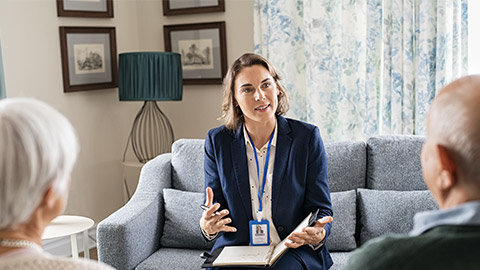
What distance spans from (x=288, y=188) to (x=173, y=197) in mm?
856

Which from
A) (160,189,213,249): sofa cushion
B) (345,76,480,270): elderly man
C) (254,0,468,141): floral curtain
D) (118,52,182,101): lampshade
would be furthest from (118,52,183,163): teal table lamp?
(345,76,480,270): elderly man

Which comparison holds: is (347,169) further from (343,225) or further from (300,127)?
(300,127)

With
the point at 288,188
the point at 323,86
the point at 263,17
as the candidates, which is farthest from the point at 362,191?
the point at 263,17

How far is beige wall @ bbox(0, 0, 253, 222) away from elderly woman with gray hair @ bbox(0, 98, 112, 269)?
301 centimetres

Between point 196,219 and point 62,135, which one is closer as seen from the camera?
point 62,135

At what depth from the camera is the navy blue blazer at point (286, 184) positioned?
268cm

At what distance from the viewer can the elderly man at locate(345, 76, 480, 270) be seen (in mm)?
1092

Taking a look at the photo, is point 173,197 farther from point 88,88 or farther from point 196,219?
point 88,88

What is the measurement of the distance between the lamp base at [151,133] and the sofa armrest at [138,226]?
138 cm

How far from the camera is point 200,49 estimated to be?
475 centimetres

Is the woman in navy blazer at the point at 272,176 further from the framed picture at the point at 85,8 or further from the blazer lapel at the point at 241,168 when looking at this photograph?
the framed picture at the point at 85,8

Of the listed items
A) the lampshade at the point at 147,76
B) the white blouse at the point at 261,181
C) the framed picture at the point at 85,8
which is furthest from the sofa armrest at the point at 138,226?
the framed picture at the point at 85,8

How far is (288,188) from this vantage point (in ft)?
8.82

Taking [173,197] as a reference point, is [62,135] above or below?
above
